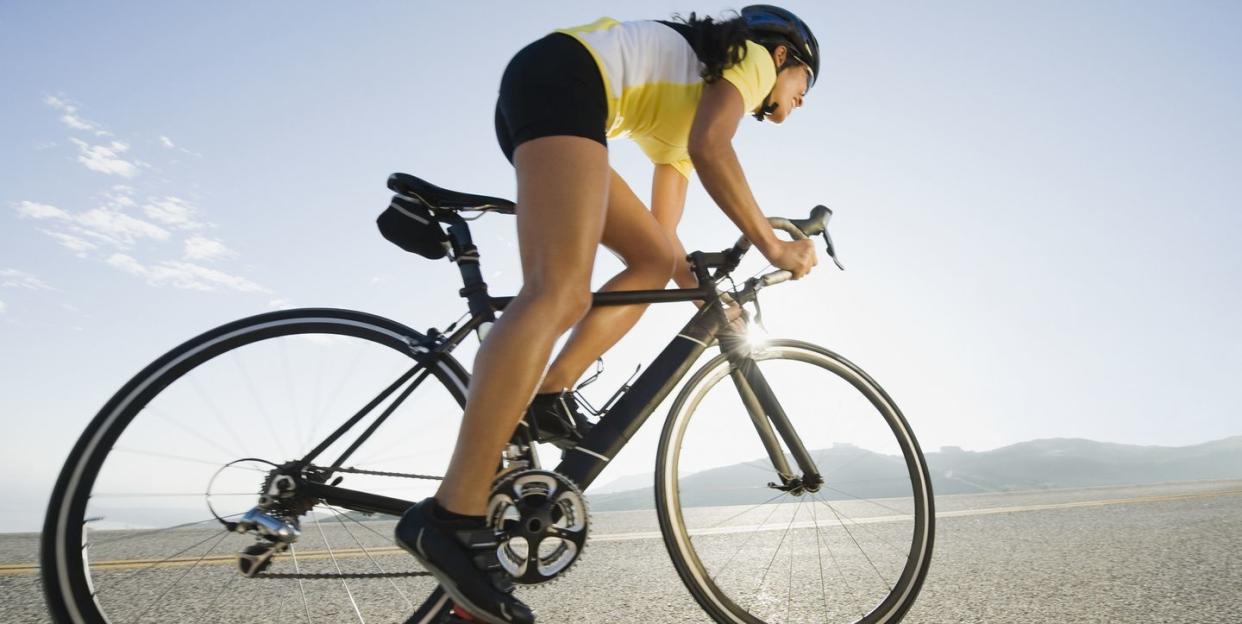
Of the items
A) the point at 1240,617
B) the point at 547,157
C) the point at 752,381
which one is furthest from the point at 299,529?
the point at 1240,617

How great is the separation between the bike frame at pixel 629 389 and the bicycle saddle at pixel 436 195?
0.13 ft

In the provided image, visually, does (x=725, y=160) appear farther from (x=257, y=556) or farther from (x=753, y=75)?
(x=257, y=556)

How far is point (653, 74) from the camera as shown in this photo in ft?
7.95

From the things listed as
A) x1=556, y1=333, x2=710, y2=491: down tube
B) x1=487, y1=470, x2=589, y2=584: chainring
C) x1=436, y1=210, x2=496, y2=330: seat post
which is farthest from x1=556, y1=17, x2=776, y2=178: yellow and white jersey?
x1=487, y1=470, x2=589, y2=584: chainring

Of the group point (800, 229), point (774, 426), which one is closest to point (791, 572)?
point (774, 426)

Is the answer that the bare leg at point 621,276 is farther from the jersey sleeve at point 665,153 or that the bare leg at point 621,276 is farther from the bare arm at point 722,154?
the bare arm at point 722,154

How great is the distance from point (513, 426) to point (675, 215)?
4.38 ft

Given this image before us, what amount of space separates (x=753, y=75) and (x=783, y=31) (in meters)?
0.28

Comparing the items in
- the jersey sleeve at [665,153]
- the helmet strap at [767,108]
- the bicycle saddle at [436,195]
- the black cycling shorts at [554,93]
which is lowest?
the bicycle saddle at [436,195]

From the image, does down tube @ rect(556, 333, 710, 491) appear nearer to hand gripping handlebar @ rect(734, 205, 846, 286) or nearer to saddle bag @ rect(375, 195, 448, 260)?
hand gripping handlebar @ rect(734, 205, 846, 286)

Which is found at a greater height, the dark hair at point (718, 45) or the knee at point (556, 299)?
the dark hair at point (718, 45)

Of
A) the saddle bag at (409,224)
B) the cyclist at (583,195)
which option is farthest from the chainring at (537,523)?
the saddle bag at (409,224)

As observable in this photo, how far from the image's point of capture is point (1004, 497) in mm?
8352

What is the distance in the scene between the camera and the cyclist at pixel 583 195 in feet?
6.46
